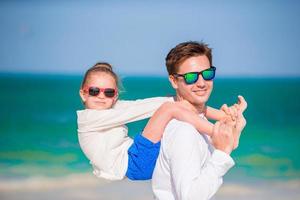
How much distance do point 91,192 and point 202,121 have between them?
7.01 meters

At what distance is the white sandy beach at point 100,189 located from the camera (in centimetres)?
889

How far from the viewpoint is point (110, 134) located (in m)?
2.72

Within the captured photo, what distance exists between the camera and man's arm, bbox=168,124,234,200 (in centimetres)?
205

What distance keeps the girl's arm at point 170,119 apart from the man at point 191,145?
0.11ft

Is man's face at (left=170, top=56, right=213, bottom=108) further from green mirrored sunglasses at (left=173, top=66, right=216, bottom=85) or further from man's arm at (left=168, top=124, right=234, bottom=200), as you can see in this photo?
man's arm at (left=168, top=124, right=234, bottom=200)

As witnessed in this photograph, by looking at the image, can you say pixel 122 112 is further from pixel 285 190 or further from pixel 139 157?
pixel 285 190

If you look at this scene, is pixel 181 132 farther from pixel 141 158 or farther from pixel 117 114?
pixel 117 114

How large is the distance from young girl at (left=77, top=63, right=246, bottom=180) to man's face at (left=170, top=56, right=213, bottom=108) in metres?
0.18

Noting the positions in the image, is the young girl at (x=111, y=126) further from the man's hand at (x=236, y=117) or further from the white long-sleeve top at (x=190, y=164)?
the white long-sleeve top at (x=190, y=164)

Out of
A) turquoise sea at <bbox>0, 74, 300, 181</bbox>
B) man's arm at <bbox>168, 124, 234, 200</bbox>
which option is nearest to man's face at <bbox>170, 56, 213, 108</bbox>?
man's arm at <bbox>168, 124, 234, 200</bbox>

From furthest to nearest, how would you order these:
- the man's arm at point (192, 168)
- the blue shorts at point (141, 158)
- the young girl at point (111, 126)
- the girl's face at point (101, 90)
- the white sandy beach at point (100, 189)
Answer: the white sandy beach at point (100, 189) < the girl's face at point (101, 90) < the young girl at point (111, 126) < the blue shorts at point (141, 158) < the man's arm at point (192, 168)

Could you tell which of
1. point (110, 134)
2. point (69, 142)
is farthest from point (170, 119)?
point (69, 142)

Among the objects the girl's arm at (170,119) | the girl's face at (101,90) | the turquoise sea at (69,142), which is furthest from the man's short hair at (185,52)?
the turquoise sea at (69,142)

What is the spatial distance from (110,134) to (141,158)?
25 centimetres
